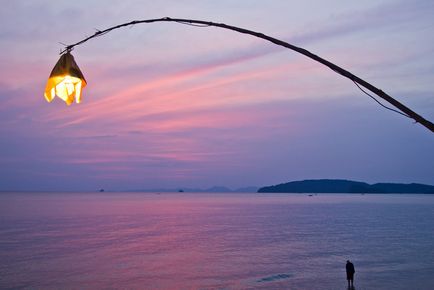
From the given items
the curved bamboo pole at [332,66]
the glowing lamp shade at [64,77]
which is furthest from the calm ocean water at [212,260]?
the curved bamboo pole at [332,66]

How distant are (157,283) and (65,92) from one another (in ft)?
75.8

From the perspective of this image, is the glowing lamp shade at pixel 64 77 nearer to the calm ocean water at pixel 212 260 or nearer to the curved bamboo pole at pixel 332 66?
the curved bamboo pole at pixel 332 66

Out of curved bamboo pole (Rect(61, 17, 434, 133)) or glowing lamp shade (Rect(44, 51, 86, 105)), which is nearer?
curved bamboo pole (Rect(61, 17, 434, 133))

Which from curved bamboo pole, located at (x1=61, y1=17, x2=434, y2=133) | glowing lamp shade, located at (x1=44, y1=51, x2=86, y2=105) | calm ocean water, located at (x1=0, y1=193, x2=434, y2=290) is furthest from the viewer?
calm ocean water, located at (x1=0, y1=193, x2=434, y2=290)

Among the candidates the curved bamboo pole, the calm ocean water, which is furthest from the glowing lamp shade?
the calm ocean water

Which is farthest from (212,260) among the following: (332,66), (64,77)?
(332,66)

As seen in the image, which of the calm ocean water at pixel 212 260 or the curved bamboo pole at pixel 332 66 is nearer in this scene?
the curved bamboo pole at pixel 332 66

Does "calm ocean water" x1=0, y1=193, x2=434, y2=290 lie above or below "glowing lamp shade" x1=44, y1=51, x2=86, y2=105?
below

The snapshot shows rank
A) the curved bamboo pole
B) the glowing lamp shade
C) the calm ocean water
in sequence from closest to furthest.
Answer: the curved bamboo pole < the glowing lamp shade < the calm ocean water

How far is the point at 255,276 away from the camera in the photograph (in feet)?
85.0

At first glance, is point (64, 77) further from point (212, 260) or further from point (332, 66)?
point (212, 260)

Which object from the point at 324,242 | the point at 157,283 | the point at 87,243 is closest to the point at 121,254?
the point at 87,243

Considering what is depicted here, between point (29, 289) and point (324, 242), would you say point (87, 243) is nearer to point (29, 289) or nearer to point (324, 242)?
point (29, 289)

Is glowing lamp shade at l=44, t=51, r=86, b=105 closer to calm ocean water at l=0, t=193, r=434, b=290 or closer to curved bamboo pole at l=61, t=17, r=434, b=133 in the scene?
curved bamboo pole at l=61, t=17, r=434, b=133
